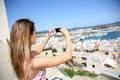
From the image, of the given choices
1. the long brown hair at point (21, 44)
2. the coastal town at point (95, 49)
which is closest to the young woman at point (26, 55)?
the long brown hair at point (21, 44)

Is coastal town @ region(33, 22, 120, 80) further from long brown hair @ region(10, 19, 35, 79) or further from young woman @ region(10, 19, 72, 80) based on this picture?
long brown hair @ region(10, 19, 35, 79)

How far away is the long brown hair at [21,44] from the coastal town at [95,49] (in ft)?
2.10

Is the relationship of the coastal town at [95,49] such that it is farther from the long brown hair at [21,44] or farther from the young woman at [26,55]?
the long brown hair at [21,44]

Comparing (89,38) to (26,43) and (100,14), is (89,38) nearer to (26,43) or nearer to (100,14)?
(100,14)

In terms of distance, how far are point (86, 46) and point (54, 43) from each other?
36 centimetres

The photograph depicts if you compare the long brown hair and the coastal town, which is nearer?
the long brown hair

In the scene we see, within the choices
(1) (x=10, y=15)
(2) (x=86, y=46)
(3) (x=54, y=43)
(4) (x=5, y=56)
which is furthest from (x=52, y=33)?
(4) (x=5, y=56)

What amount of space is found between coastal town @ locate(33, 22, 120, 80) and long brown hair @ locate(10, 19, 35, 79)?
0.64 m

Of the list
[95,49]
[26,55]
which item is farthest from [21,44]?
[95,49]

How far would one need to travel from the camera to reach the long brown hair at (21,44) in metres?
1.10

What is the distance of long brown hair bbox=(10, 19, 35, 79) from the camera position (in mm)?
A: 1102

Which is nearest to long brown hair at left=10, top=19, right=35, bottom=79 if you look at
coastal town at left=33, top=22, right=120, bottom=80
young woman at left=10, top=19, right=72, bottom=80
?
young woman at left=10, top=19, right=72, bottom=80

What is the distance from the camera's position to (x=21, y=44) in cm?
A: 111

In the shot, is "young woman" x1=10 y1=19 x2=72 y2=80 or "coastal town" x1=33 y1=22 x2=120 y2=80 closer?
"young woman" x1=10 y1=19 x2=72 y2=80
